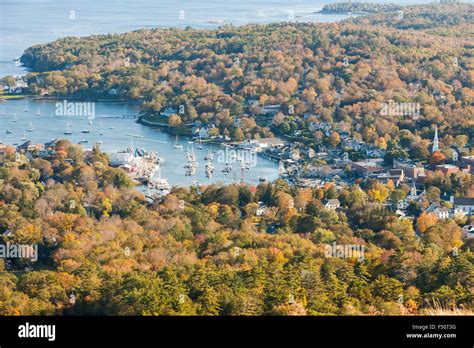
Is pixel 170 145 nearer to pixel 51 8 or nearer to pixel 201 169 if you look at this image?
pixel 201 169

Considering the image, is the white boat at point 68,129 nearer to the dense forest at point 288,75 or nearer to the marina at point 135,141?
the marina at point 135,141

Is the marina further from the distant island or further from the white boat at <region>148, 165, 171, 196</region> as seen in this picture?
the distant island

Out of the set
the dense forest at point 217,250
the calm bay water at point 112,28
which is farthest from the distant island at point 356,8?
the dense forest at point 217,250

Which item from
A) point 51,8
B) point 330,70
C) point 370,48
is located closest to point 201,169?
point 330,70

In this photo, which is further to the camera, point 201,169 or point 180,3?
point 180,3

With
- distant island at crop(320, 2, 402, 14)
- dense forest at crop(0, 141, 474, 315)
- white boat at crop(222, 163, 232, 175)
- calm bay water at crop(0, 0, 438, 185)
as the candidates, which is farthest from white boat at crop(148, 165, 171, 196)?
distant island at crop(320, 2, 402, 14)

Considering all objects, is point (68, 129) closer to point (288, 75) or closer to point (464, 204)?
point (288, 75)
